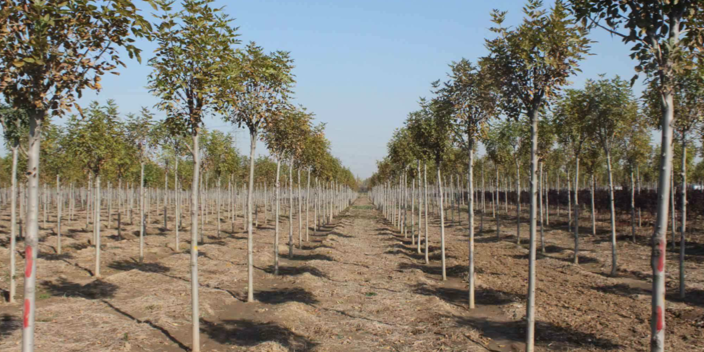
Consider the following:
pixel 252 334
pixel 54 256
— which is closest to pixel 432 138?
pixel 252 334

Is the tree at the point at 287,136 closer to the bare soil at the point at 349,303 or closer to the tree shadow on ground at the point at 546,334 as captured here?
the bare soil at the point at 349,303

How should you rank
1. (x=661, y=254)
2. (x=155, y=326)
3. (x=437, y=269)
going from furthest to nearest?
(x=437, y=269) → (x=155, y=326) → (x=661, y=254)

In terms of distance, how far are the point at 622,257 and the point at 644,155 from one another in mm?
8381

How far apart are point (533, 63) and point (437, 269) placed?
12671 mm

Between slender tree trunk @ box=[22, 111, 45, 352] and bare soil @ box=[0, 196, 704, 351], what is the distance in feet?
12.2

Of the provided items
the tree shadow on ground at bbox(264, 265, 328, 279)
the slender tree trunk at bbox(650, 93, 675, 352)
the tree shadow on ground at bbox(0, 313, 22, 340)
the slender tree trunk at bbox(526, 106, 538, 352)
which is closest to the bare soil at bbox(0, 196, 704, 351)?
the tree shadow on ground at bbox(0, 313, 22, 340)

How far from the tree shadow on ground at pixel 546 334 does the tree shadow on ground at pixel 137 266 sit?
39.2 feet

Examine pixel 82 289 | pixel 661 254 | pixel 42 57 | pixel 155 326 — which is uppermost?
pixel 42 57

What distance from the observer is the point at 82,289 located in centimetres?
1427

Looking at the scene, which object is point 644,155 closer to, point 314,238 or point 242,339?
point 314,238

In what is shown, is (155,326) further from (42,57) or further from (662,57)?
(662,57)

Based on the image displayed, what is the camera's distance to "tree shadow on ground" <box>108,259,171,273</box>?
1738 centimetres

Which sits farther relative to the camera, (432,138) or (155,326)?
(432,138)

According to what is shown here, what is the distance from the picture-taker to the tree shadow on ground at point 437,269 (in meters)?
17.9
